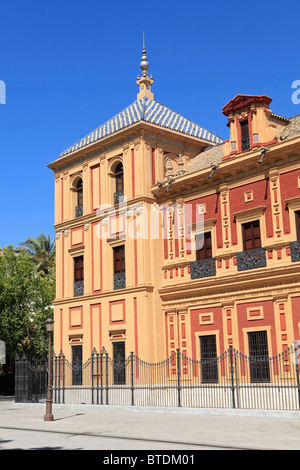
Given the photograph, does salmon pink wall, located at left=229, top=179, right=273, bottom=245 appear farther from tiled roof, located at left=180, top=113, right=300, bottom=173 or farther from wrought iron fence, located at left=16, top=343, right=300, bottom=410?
wrought iron fence, located at left=16, top=343, right=300, bottom=410

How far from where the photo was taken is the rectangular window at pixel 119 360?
961 inches

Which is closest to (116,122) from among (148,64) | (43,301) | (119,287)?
(148,64)

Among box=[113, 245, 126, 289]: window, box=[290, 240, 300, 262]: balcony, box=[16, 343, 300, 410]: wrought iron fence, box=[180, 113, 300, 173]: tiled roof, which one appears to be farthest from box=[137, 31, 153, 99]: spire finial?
box=[16, 343, 300, 410]: wrought iron fence

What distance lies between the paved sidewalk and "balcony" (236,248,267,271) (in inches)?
232

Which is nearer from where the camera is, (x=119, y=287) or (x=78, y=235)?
(x=119, y=287)

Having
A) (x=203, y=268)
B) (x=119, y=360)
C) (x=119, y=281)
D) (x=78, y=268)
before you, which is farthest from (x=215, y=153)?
(x=119, y=360)

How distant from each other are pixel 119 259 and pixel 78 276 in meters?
3.05

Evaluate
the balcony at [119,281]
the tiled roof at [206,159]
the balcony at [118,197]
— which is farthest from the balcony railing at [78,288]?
the tiled roof at [206,159]

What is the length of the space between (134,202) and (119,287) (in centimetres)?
386

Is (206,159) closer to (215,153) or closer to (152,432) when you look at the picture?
(215,153)

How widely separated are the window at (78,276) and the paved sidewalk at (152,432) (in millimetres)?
8479

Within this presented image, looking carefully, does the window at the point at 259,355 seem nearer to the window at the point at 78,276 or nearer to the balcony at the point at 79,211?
the window at the point at 78,276

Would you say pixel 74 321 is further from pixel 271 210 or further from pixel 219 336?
pixel 271 210

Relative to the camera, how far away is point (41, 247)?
45.3 metres
